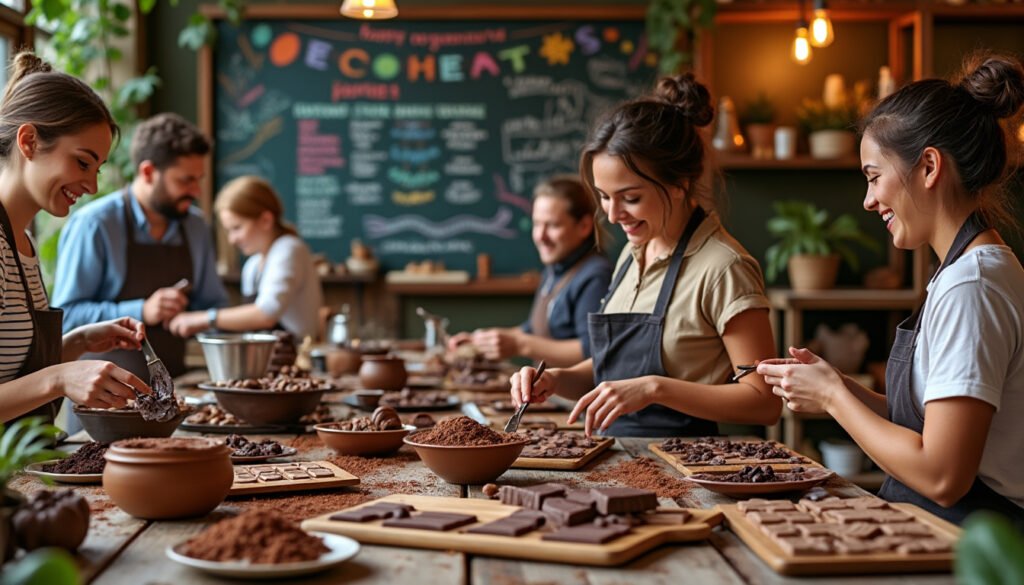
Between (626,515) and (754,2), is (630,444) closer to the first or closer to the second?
(626,515)

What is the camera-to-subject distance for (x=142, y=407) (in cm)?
228

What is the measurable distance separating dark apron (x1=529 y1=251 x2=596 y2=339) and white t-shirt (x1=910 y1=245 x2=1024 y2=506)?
8.13 ft

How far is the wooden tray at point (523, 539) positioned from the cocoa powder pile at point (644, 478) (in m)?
0.25

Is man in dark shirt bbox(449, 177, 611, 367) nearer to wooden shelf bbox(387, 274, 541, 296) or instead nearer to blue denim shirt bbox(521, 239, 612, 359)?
blue denim shirt bbox(521, 239, 612, 359)

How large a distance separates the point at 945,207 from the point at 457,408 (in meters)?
1.70

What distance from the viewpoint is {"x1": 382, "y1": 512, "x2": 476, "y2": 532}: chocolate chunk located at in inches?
62.6

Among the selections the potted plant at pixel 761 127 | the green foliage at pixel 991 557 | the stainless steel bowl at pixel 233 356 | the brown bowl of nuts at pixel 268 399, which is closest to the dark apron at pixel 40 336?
the brown bowl of nuts at pixel 268 399

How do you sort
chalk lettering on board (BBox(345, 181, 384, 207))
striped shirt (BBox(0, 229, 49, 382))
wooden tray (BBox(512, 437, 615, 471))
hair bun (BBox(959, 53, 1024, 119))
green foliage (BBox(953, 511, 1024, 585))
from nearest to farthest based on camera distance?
green foliage (BBox(953, 511, 1024, 585))
hair bun (BBox(959, 53, 1024, 119))
wooden tray (BBox(512, 437, 615, 471))
striped shirt (BBox(0, 229, 49, 382))
chalk lettering on board (BBox(345, 181, 384, 207))

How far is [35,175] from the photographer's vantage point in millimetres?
2605

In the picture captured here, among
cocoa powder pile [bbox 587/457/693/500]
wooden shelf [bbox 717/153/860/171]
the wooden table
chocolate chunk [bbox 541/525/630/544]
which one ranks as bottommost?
cocoa powder pile [bbox 587/457/693/500]

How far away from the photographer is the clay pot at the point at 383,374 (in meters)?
3.57

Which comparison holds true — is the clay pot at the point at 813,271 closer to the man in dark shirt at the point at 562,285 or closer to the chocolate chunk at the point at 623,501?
the man in dark shirt at the point at 562,285

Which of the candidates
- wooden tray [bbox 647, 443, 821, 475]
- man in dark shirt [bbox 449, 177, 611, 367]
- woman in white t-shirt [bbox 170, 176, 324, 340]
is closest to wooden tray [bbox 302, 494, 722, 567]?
wooden tray [bbox 647, 443, 821, 475]

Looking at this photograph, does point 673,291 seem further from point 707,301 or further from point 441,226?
point 441,226
